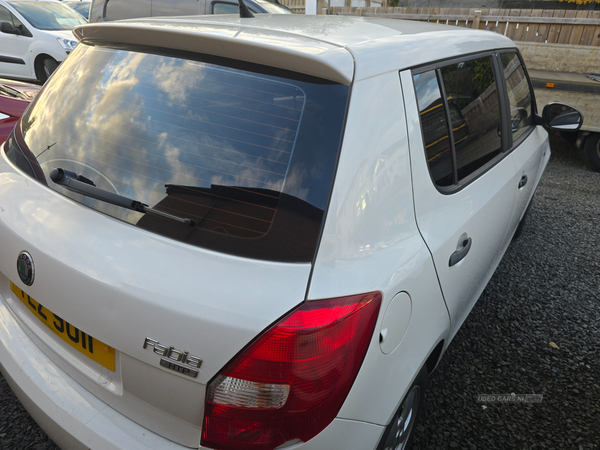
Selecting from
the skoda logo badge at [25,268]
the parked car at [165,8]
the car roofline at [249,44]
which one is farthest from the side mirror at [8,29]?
the skoda logo badge at [25,268]

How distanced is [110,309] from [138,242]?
7.8 inches

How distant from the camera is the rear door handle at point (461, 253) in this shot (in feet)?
5.46

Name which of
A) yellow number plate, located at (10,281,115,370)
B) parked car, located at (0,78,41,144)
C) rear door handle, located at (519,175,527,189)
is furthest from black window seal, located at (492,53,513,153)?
parked car, located at (0,78,41,144)

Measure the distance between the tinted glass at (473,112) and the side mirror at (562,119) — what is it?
35.3 inches

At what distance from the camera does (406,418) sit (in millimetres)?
1706

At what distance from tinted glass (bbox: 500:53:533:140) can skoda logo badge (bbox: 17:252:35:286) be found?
2.57 meters

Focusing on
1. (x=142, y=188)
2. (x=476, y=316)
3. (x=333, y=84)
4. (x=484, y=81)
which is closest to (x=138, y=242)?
(x=142, y=188)

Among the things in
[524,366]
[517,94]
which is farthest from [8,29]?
[524,366]

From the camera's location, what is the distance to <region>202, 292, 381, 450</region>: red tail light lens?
107 centimetres

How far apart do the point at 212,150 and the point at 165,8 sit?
19.5ft

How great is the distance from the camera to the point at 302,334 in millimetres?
1077

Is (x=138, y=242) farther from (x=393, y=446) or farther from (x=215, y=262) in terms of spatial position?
(x=393, y=446)

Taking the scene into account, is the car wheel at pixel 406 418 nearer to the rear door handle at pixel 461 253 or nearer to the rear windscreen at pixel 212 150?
the rear door handle at pixel 461 253

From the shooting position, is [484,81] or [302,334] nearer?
[302,334]
